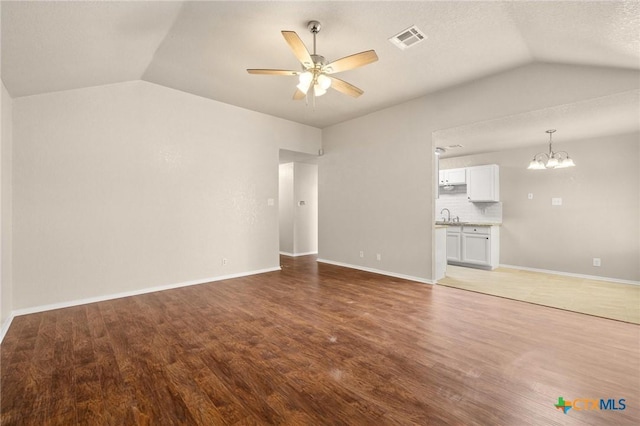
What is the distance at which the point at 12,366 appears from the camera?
7.35 ft

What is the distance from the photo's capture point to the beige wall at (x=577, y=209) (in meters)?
4.83

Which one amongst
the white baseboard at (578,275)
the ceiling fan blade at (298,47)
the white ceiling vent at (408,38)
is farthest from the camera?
the white baseboard at (578,275)

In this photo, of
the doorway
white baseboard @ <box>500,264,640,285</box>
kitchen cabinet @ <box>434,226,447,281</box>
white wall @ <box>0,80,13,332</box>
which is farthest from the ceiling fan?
white baseboard @ <box>500,264,640,285</box>

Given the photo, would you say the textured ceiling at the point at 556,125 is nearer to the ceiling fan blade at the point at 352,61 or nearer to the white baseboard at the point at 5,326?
the ceiling fan blade at the point at 352,61

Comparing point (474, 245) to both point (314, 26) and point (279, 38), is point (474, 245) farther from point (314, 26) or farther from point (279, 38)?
point (279, 38)

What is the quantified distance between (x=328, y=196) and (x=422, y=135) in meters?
2.54

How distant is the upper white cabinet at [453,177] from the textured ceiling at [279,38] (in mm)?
3013

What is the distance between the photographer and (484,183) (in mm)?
6211

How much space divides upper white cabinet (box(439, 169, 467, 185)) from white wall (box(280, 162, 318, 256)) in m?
3.39

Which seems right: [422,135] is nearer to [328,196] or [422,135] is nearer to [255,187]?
[328,196]

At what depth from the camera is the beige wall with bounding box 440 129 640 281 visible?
483cm

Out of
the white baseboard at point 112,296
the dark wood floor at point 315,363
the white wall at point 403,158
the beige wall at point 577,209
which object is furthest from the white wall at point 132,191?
the beige wall at point 577,209

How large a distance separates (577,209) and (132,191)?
7710 millimetres

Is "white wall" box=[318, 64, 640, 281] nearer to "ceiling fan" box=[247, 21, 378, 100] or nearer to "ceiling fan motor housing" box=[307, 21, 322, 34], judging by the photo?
"ceiling fan" box=[247, 21, 378, 100]
